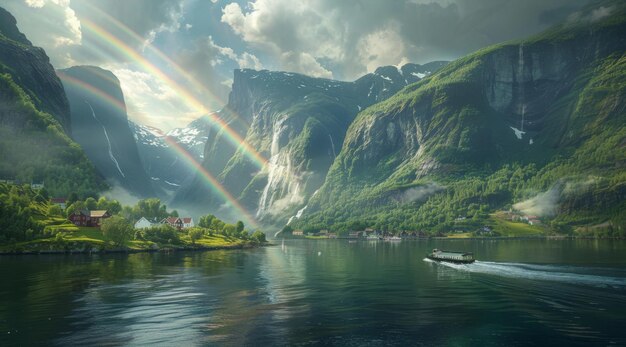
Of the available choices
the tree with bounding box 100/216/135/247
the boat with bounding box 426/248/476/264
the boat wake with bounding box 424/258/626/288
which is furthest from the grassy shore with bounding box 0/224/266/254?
the boat wake with bounding box 424/258/626/288

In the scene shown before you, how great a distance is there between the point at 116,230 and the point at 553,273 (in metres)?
147

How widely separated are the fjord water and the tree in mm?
61162

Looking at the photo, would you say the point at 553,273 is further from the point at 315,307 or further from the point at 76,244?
the point at 76,244

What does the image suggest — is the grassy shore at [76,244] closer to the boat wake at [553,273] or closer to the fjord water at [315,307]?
the fjord water at [315,307]

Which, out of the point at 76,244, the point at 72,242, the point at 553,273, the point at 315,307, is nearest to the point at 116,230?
the point at 76,244

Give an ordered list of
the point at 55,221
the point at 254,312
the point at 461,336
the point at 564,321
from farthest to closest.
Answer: the point at 55,221
the point at 254,312
the point at 564,321
the point at 461,336

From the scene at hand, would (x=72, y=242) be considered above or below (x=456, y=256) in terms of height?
above

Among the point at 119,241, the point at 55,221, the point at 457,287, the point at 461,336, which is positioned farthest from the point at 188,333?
the point at 55,221

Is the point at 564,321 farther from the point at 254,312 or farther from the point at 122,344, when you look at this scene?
the point at 122,344

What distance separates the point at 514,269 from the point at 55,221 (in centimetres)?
18026

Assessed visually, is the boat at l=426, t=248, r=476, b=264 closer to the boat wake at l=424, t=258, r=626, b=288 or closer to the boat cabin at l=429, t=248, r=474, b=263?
the boat cabin at l=429, t=248, r=474, b=263

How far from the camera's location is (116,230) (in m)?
164

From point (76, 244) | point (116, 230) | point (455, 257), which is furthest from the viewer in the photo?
point (116, 230)

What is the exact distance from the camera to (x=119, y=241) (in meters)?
166
